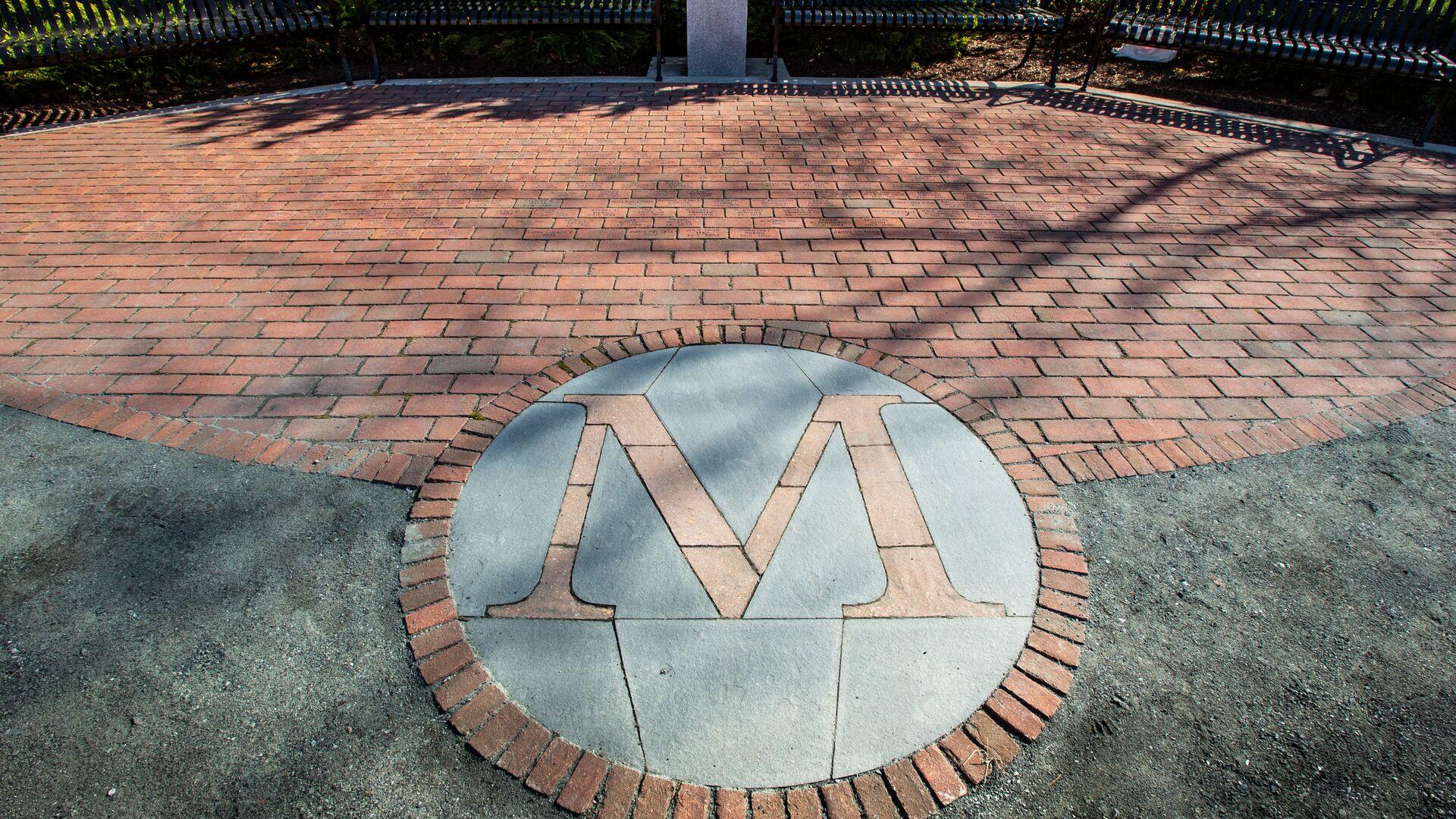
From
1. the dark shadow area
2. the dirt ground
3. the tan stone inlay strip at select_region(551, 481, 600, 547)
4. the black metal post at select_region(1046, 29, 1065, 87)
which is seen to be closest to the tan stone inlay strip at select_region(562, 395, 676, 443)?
the tan stone inlay strip at select_region(551, 481, 600, 547)

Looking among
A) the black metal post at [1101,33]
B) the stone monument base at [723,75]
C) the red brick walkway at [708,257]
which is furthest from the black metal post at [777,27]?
the black metal post at [1101,33]

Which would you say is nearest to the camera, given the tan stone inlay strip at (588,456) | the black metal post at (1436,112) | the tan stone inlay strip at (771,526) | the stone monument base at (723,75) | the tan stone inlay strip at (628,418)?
the tan stone inlay strip at (771,526)

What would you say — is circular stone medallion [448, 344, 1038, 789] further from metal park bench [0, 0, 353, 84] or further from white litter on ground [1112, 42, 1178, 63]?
white litter on ground [1112, 42, 1178, 63]

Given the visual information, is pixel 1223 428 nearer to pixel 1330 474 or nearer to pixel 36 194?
pixel 1330 474

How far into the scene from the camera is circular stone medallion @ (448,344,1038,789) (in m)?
2.33

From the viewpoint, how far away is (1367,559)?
2.95 meters

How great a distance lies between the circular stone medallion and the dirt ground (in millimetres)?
297

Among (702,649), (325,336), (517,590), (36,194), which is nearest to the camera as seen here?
(702,649)

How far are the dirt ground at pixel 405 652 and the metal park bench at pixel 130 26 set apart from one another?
520 centimetres

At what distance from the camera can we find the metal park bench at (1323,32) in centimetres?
669

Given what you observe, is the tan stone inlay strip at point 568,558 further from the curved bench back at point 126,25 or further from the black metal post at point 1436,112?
the black metal post at point 1436,112

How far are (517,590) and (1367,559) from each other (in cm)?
320

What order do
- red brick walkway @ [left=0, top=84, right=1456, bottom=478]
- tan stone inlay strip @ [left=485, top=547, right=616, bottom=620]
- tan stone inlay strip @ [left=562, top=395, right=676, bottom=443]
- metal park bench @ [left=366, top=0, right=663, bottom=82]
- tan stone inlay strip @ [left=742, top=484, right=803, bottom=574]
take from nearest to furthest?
tan stone inlay strip @ [left=485, top=547, right=616, bottom=620] < tan stone inlay strip @ [left=742, top=484, right=803, bottom=574] < tan stone inlay strip @ [left=562, top=395, right=676, bottom=443] < red brick walkway @ [left=0, top=84, right=1456, bottom=478] < metal park bench @ [left=366, top=0, right=663, bottom=82]

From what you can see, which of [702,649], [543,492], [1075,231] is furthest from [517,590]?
[1075,231]
